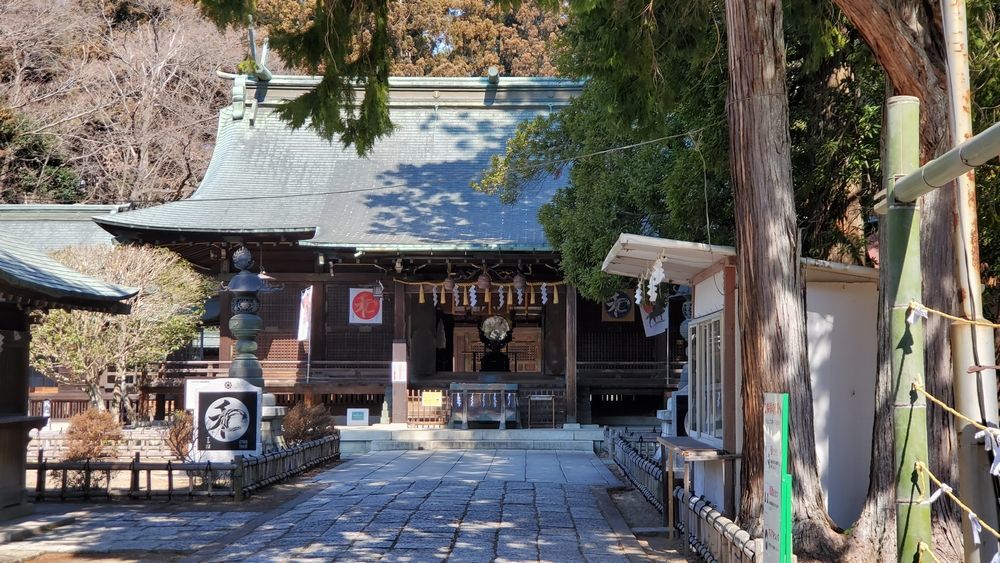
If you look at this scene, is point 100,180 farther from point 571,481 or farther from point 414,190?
point 571,481

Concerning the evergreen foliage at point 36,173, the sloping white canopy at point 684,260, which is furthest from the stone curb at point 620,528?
the evergreen foliage at point 36,173

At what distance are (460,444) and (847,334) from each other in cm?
1322

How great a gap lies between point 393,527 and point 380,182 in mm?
16398

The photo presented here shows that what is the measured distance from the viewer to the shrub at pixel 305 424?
17141 millimetres

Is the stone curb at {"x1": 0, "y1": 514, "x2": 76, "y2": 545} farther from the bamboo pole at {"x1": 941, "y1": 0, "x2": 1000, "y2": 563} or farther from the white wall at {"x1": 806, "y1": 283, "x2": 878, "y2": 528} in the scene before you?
the bamboo pole at {"x1": 941, "y1": 0, "x2": 1000, "y2": 563}

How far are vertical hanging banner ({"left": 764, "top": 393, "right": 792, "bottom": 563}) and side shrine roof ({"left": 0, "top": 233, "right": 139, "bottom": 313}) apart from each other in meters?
7.98

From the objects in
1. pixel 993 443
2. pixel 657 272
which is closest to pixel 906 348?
pixel 993 443

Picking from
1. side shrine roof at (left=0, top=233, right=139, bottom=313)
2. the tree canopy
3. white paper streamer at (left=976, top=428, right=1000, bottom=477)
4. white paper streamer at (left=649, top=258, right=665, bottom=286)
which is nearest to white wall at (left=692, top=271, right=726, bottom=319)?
white paper streamer at (left=649, top=258, right=665, bottom=286)

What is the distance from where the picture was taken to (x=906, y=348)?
4.10m

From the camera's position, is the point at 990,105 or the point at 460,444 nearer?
the point at 990,105

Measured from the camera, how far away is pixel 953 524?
6.92 metres

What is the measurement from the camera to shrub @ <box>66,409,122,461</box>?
48.6 feet

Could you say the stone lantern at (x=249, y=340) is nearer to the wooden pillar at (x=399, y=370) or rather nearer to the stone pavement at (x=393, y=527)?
the stone pavement at (x=393, y=527)

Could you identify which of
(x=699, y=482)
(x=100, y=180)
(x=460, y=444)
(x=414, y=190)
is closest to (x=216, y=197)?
(x=414, y=190)
